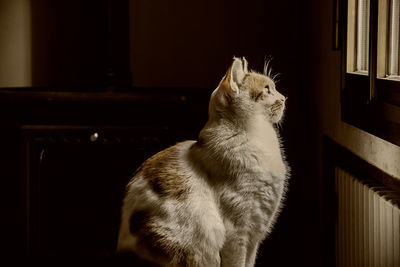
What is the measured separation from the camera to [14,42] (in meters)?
2.44

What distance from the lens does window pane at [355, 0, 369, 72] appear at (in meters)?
1.70


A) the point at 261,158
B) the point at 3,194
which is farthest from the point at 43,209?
the point at 261,158

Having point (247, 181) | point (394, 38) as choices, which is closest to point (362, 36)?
point (394, 38)

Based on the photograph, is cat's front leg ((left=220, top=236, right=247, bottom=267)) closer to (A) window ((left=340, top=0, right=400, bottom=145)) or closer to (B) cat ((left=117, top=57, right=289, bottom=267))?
(B) cat ((left=117, top=57, right=289, bottom=267))

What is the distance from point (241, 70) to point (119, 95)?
68cm

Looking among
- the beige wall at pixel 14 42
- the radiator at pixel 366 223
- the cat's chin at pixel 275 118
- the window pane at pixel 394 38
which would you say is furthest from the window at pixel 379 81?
the beige wall at pixel 14 42

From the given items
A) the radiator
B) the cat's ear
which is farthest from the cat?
the radiator

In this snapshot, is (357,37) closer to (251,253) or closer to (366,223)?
(366,223)

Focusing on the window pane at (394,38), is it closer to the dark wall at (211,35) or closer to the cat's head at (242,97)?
the cat's head at (242,97)

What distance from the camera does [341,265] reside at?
1729 millimetres

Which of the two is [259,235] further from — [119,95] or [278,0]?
[278,0]

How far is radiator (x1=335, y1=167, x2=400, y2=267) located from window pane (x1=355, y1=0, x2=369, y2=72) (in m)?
0.32

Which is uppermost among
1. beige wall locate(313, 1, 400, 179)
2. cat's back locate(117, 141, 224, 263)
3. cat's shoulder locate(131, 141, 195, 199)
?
beige wall locate(313, 1, 400, 179)

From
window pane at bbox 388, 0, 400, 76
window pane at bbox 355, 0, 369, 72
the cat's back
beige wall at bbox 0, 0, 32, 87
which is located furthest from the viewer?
beige wall at bbox 0, 0, 32, 87
